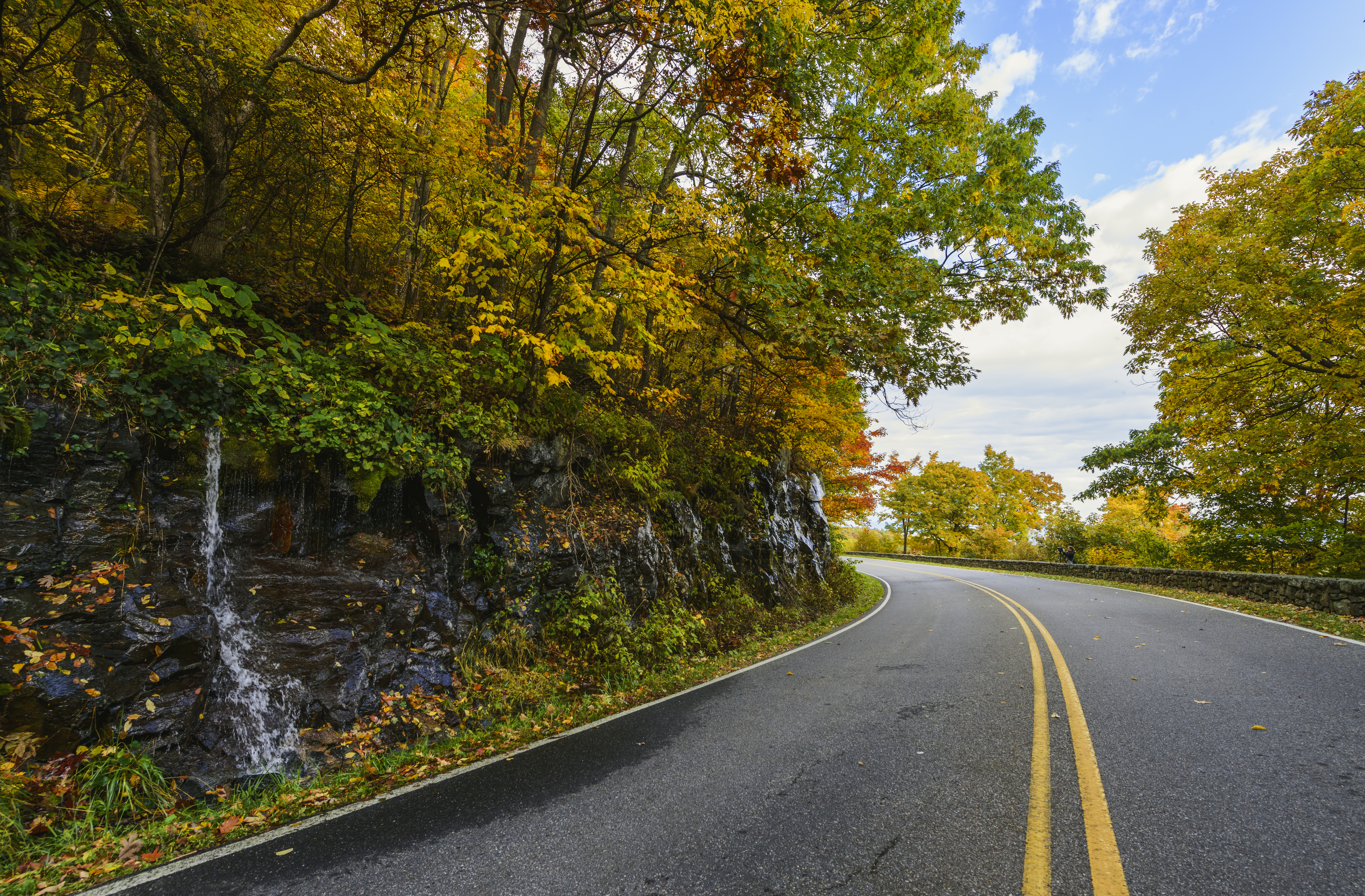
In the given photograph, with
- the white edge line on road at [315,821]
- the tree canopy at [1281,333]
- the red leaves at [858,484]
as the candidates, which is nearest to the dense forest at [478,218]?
the tree canopy at [1281,333]

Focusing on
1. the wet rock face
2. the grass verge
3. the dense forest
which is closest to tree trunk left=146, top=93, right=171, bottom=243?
the dense forest

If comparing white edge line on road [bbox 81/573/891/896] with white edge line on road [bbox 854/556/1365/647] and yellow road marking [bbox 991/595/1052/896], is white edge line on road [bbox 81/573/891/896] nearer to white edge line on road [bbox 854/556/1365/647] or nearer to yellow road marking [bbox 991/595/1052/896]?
yellow road marking [bbox 991/595/1052/896]

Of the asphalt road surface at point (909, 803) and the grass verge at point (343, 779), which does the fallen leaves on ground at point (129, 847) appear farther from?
the asphalt road surface at point (909, 803)

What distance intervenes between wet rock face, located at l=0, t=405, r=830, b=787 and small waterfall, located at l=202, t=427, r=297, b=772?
0.01 m

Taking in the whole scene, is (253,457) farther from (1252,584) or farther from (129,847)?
(1252,584)

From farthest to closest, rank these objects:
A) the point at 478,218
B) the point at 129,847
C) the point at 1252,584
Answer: the point at 1252,584 < the point at 478,218 < the point at 129,847

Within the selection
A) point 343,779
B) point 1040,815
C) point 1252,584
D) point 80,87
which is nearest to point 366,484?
point 343,779

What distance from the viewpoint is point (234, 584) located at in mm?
4629

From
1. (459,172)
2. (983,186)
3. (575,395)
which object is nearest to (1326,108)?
(983,186)

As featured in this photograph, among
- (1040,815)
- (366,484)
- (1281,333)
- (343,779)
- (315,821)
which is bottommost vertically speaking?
(343,779)

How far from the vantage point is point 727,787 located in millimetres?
3537

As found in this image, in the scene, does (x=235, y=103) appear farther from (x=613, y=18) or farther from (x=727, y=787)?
(x=727, y=787)

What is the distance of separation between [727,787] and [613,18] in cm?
783

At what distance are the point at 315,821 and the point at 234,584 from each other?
244cm
